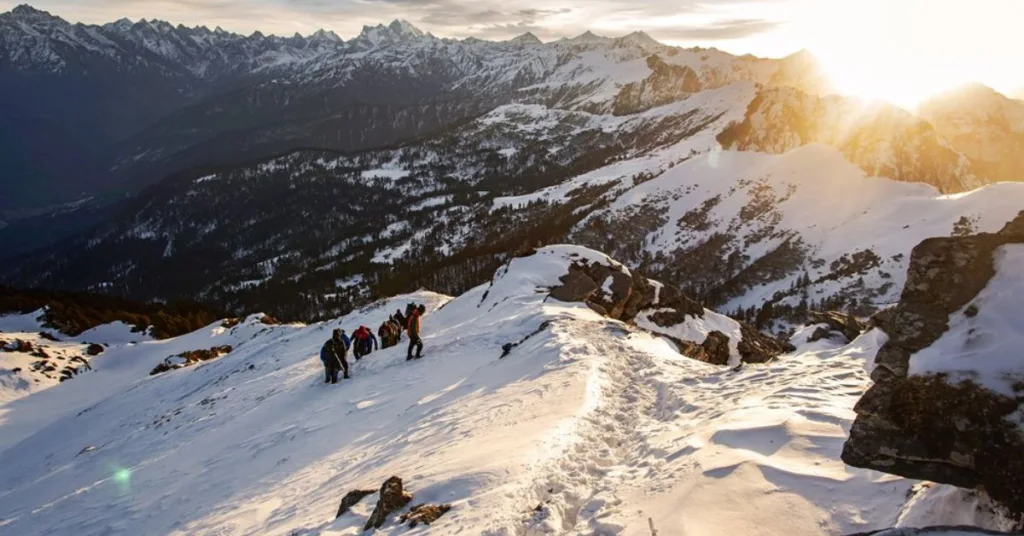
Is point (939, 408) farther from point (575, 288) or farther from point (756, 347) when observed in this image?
point (756, 347)

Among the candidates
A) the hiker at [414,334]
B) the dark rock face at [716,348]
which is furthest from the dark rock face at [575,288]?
the hiker at [414,334]

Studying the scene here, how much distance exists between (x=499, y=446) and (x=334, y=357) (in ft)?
52.2

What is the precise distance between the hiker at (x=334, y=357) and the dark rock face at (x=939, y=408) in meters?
23.6

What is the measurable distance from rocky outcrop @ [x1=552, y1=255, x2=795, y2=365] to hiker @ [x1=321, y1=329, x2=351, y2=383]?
13556mm

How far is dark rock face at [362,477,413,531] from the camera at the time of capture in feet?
38.4

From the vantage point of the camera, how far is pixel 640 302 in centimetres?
4331

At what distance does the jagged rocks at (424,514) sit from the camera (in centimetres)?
1118

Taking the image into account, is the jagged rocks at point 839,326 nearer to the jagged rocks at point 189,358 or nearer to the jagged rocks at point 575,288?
the jagged rocks at point 575,288

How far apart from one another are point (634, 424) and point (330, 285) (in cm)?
19240

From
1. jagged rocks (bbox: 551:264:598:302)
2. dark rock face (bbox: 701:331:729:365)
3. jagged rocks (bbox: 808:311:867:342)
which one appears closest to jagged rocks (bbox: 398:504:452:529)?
jagged rocks (bbox: 551:264:598:302)

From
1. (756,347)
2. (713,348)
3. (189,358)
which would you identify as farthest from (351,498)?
(189,358)

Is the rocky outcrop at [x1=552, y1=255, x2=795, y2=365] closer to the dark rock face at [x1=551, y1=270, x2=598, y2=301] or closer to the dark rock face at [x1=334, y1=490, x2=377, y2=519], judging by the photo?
the dark rock face at [x1=551, y1=270, x2=598, y2=301]

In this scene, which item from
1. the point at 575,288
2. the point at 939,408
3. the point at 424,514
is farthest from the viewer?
the point at 575,288

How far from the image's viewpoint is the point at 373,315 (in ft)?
159
